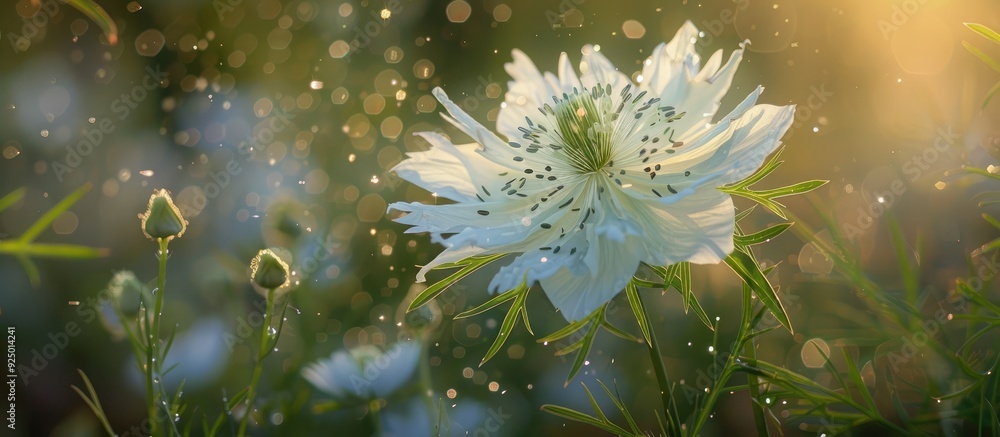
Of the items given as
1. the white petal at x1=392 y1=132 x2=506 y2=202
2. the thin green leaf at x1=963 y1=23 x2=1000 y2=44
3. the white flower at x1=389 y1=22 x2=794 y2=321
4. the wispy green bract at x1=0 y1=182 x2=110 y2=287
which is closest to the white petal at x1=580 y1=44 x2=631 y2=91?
the white flower at x1=389 y1=22 x2=794 y2=321

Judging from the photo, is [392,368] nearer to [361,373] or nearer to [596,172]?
[361,373]

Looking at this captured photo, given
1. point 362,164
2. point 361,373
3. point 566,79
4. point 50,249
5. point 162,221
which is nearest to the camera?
point 50,249

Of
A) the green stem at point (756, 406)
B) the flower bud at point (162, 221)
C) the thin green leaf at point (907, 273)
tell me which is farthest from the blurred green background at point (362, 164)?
the flower bud at point (162, 221)

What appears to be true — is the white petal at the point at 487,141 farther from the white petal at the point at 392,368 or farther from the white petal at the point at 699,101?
the white petal at the point at 392,368

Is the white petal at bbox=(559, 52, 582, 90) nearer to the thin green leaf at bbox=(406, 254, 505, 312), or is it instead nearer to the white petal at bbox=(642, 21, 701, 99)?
the white petal at bbox=(642, 21, 701, 99)

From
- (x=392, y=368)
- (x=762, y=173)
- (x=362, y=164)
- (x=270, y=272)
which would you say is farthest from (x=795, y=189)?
(x=362, y=164)

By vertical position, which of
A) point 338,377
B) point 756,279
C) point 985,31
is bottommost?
point 338,377

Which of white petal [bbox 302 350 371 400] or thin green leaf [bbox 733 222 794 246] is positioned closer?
thin green leaf [bbox 733 222 794 246]
